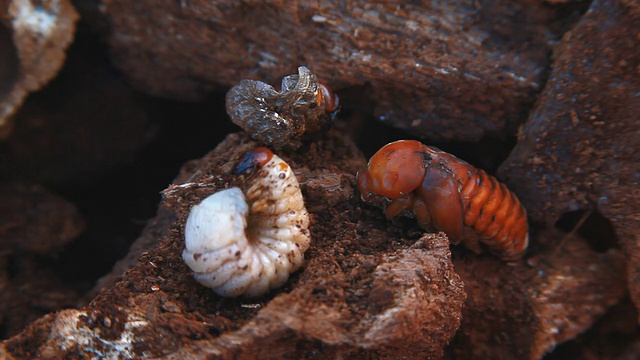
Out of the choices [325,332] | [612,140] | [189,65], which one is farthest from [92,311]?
[612,140]

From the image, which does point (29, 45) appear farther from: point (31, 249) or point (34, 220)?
point (31, 249)

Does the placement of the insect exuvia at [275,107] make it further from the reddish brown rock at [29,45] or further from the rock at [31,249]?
the rock at [31,249]

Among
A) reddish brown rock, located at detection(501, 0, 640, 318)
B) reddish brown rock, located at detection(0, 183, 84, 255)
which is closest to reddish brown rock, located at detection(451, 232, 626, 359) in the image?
reddish brown rock, located at detection(501, 0, 640, 318)

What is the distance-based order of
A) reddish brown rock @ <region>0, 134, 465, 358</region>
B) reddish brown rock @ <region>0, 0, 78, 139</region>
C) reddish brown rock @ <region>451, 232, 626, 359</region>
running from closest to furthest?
1. reddish brown rock @ <region>0, 134, 465, 358</region>
2. reddish brown rock @ <region>451, 232, 626, 359</region>
3. reddish brown rock @ <region>0, 0, 78, 139</region>

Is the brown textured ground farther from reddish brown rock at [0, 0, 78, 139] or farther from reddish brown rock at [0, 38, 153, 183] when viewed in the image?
reddish brown rock at [0, 0, 78, 139]

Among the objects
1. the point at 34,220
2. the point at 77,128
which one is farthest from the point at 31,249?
the point at 77,128

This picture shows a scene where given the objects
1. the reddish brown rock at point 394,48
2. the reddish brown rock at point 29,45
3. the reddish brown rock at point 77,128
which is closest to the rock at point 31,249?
the reddish brown rock at point 77,128
